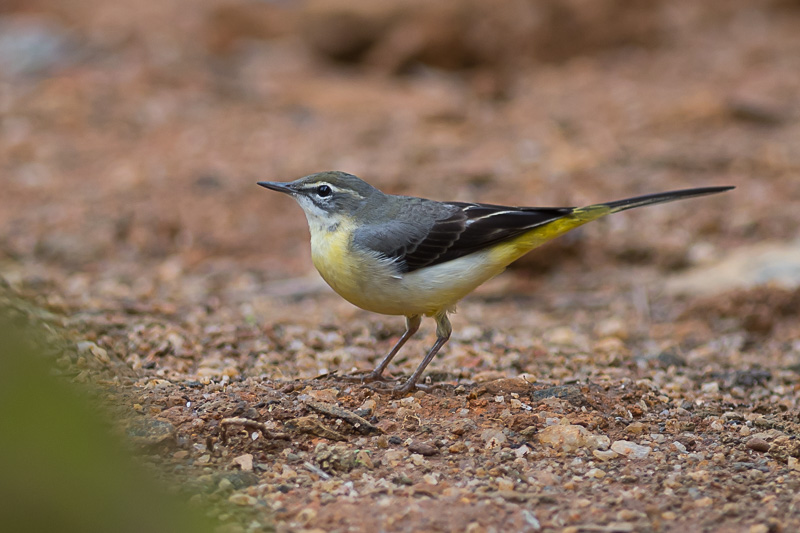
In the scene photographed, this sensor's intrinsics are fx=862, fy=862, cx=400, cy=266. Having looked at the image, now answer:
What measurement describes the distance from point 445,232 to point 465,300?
313 cm

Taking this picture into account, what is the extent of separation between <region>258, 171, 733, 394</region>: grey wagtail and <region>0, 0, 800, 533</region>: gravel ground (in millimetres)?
609

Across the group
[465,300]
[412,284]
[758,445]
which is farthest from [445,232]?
[465,300]

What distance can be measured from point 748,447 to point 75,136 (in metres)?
10.8

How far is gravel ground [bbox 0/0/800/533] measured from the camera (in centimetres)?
432

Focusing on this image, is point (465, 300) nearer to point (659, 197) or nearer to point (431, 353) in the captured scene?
point (431, 353)

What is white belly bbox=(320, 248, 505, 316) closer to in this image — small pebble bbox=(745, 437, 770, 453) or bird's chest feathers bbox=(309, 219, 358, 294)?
bird's chest feathers bbox=(309, 219, 358, 294)

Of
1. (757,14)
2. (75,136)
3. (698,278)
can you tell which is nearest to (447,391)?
(698,278)

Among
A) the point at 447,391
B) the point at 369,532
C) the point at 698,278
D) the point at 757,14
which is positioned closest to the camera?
the point at 369,532

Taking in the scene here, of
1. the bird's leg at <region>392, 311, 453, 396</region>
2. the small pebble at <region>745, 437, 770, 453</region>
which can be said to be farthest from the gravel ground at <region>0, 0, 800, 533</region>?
the bird's leg at <region>392, 311, 453, 396</region>

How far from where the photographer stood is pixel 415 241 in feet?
18.8

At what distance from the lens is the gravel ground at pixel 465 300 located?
4324 mm

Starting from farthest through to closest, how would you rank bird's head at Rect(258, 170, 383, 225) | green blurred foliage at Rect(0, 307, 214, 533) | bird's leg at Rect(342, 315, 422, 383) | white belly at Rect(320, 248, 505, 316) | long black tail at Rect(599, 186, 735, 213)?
bird's head at Rect(258, 170, 383, 225) → bird's leg at Rect(342, 315, 422, 383) → long black tail at Rect(599, 186, 735, 213) → white belly at Rect(320, 248, 505, 316) → green blurred foliage at Rect(0, 307, 214, 533)

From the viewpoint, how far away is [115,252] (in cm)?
959

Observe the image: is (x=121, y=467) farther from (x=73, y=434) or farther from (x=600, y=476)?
(x=600, y=476)
